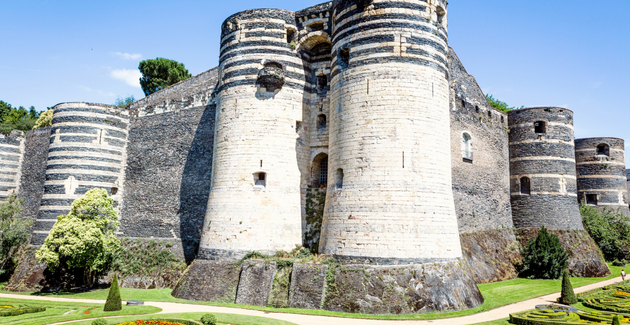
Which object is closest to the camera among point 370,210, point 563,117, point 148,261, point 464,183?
point 370,210

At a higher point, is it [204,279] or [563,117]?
[563,117]

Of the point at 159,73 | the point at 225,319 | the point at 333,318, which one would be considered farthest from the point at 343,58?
the point at 159,73

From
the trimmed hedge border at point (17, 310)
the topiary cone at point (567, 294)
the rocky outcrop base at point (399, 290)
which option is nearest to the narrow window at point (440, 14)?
the rocky outcrop base at point (399, 290)

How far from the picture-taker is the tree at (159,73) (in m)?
52.9

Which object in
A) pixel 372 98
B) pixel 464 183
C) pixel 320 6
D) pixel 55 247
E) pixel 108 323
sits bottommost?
pixel 108 323

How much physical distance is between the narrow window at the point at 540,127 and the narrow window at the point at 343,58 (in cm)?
1935

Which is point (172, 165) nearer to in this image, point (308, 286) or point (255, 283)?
point (255, 283)

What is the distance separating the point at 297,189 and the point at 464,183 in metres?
11.5

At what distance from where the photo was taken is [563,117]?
32.9m

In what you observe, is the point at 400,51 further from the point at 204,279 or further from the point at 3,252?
the point at 3,252

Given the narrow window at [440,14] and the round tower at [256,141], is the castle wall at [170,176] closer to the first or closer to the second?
the round tower at [256,141]

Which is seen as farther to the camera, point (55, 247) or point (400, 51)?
point (55, 247)

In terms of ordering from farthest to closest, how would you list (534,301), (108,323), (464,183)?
(464,183) < (534,301) < (108,323)

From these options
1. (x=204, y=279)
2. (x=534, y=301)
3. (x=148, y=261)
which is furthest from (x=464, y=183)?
(x=148, y=261)
